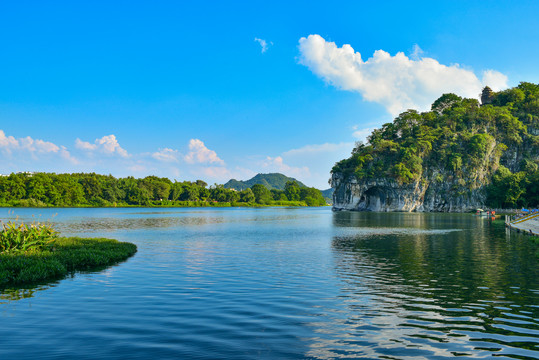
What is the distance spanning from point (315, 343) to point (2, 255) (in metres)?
20.7

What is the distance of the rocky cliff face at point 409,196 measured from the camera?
157625mm

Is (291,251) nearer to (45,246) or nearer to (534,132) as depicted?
(45,246)

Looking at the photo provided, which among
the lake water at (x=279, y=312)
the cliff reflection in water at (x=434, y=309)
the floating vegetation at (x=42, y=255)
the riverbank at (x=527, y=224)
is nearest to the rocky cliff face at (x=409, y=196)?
the riverbank at (x=527, y=224)

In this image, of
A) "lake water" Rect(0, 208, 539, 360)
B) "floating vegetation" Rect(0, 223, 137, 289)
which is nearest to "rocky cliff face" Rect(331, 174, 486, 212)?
"lake water" Rect(0, 208, 539, 360)

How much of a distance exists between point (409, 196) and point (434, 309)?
16260 centimetres

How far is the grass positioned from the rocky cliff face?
501 feet

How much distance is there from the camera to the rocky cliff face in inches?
6206

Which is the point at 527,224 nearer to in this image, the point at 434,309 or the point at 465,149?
the point at 434,309

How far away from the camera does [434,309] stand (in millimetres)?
14117

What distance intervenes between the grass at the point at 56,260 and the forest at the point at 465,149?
149371 mm

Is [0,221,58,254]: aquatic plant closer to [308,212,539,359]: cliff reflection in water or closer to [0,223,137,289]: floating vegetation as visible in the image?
[0,223,137,289]: floating vegetation

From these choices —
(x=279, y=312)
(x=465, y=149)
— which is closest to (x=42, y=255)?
(x=279, y=312)

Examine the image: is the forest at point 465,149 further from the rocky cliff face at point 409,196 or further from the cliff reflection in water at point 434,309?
the cliff reflection in water at point 434,309

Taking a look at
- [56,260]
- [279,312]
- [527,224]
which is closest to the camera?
[279,312]
